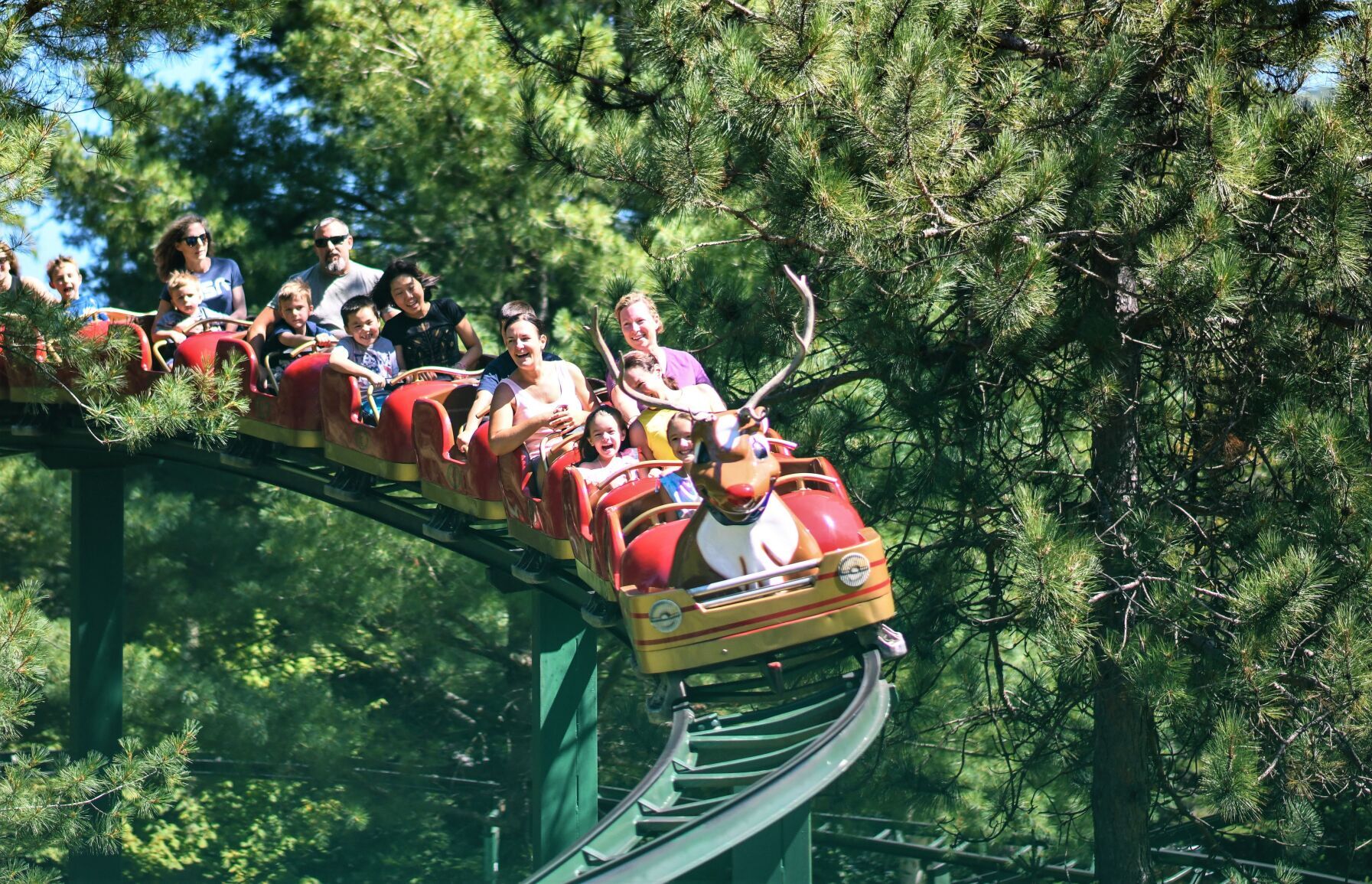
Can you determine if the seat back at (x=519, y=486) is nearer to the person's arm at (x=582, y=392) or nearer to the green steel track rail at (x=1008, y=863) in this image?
the person's arm at (x=582, y=392)

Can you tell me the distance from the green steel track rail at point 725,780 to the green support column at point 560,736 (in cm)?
209

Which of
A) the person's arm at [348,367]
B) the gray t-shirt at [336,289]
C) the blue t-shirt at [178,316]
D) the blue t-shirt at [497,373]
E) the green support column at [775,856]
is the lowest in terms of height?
the green support column at [775,856]

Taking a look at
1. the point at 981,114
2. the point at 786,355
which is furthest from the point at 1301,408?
the point at 786,355

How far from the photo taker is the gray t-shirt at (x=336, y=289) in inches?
291

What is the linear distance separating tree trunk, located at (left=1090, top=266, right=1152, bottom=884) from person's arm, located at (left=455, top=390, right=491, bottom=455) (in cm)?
234

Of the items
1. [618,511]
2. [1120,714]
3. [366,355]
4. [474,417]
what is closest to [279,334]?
[366,355]

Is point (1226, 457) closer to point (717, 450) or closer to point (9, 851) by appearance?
point (717, 450)

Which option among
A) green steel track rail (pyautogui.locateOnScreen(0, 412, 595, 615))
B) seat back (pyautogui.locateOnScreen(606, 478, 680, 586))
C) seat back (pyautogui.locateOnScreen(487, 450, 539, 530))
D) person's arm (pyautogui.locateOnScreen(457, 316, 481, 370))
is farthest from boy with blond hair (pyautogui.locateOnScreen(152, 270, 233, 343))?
seat back (pyautogui.locateOnScreen(606, 478, 680, 586))

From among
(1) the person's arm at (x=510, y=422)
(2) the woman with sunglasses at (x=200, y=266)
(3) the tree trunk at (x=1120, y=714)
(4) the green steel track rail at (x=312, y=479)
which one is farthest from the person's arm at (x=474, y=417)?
(3) the tree trunk at (x=1120, y=714)

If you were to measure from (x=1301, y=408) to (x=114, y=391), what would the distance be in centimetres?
431

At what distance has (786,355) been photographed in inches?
266

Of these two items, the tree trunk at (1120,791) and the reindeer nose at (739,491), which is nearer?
the reindeer nose at (739,491)

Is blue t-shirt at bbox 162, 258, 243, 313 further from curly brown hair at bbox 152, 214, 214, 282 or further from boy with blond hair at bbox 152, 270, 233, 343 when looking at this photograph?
boy with blond hair at bbox 152, 270, 233, 343

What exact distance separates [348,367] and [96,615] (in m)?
3.15
